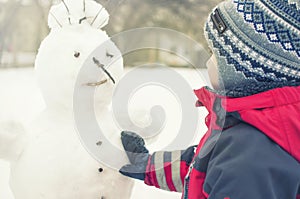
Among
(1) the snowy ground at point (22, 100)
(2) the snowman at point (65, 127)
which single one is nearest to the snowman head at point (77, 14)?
(2) the snowman at point (65, 127)

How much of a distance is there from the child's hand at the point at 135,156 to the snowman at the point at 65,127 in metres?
0.02

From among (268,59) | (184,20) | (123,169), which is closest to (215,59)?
(268,59)

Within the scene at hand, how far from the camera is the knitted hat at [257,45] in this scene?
440 millimetres

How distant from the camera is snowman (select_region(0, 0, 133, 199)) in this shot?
0.58 metres

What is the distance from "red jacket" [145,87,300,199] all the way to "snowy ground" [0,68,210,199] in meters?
0.17

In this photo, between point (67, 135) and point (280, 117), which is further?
point (67, 135)

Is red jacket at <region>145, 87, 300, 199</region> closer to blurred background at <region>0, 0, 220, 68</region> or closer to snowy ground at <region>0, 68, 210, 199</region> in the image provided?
snowy ground at <region>0, 68, 210, 199</region>

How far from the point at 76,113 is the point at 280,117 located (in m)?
0.28

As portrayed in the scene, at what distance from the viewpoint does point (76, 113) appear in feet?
1.95

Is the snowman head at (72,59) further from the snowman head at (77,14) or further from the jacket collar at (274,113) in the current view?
the jacket collar at (274,113)

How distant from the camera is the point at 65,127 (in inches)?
23.8

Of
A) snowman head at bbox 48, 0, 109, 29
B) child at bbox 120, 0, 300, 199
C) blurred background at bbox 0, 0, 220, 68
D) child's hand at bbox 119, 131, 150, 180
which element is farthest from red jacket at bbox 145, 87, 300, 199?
blurred background at bbox 0, 0, 220, 68

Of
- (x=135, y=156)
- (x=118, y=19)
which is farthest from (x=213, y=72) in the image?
(x=118, y=19)

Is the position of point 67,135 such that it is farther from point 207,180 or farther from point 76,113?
point 207,180
